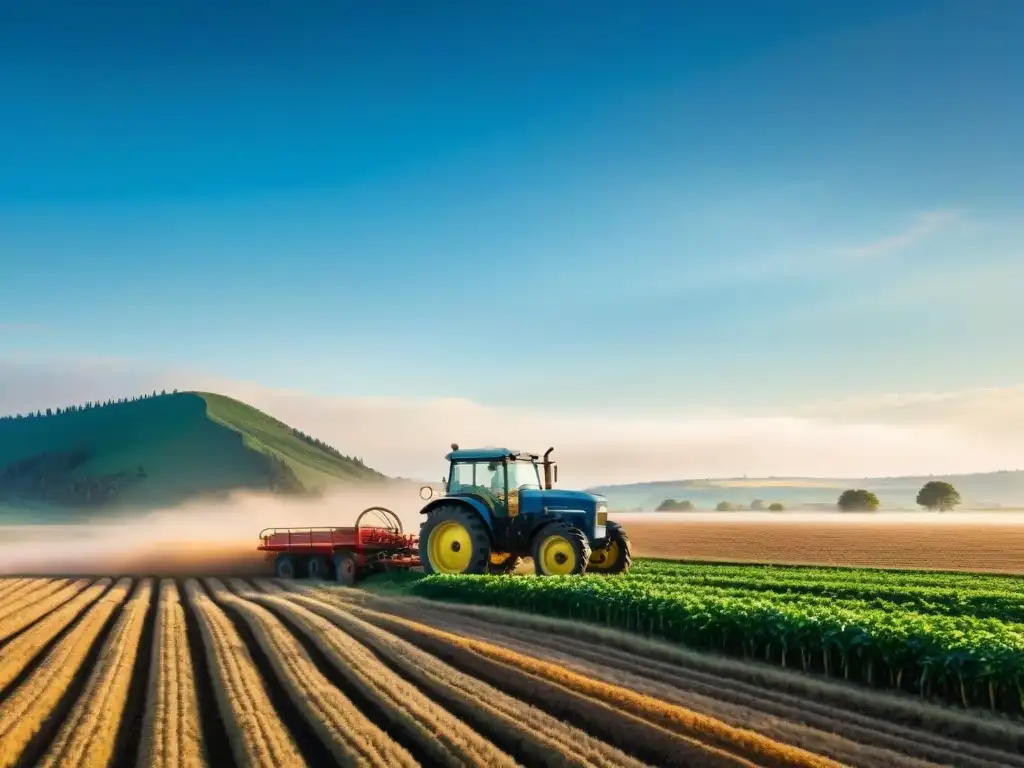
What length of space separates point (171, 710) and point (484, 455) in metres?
11.9

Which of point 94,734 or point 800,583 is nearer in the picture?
point 94,734

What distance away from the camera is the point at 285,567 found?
27.1m

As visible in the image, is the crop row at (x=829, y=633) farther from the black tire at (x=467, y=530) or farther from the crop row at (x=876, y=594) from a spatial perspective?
the black tire at (x=467, y=530)

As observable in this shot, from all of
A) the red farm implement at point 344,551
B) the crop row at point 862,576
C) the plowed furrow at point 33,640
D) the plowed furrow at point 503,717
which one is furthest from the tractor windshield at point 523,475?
the plowed furrow at point 33,640

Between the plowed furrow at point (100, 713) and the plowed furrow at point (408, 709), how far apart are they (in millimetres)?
2513

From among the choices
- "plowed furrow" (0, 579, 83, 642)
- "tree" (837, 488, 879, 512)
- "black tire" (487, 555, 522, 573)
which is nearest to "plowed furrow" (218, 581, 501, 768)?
"plowed furrow" (0, 579, 83, 642)

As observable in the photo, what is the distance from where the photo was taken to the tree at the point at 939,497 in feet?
305

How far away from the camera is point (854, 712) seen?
34.2ft

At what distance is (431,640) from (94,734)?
5.58 metres

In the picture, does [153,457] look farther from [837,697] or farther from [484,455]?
[837,697]

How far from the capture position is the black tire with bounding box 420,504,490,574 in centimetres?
2069

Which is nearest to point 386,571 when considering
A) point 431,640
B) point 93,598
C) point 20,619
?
point 93,598

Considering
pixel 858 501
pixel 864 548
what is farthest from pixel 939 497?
pixel 864 548

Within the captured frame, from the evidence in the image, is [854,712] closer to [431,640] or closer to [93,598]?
[431,640]
